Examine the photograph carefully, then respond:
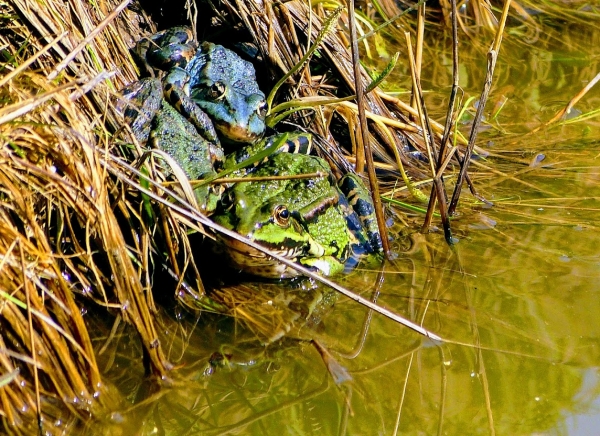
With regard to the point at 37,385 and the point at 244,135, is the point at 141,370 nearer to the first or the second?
the point at 37,385

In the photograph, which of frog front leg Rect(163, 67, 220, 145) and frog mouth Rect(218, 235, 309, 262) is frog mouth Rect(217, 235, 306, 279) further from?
frog front leg Rect(163, 67, 220, 145)

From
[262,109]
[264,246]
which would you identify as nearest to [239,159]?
[262,109]

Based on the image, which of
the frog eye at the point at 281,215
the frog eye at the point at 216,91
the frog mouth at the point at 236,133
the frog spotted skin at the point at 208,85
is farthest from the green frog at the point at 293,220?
the frog eye at the point at 216,91

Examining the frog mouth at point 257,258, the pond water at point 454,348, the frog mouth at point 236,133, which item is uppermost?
the frog mouth at point 236,133

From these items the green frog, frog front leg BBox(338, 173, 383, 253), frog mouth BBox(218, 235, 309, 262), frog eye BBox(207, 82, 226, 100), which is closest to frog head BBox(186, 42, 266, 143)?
frog eye BBox(207, 82, 226, 100)

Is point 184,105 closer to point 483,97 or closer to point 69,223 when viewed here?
point 69,223

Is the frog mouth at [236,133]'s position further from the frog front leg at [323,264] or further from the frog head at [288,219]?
the frog front leg at [323,264]
